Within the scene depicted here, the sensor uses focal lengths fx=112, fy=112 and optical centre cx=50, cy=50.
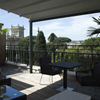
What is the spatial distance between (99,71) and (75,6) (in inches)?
76.0

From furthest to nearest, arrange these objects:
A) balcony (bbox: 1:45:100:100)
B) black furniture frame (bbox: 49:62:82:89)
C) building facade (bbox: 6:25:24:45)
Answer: building facade (bbox: 6:25:24:45) → balcony (bbox: 1:45:100:100) → black furniture frame (bbox: 49:62:82:89)

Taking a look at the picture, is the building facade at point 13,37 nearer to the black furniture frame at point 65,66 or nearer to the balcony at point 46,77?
the balcony at point 46,77

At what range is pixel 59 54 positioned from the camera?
505 cm

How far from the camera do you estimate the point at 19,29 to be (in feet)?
97.0

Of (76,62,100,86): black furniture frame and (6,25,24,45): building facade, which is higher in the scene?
(6,25,24,45): building facade

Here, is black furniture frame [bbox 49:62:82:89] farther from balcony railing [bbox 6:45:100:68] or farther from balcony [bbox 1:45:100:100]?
balcony railing [bbox 6:45:100:68]

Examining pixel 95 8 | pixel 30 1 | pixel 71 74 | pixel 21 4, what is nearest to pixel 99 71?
pixel 71 74

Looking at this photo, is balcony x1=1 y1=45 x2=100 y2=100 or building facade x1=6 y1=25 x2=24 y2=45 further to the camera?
building facade x1=6 y1=25 x2=24 y2=45

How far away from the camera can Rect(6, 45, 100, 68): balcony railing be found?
14.9 ft

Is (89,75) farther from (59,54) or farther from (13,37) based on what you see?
(13,37)

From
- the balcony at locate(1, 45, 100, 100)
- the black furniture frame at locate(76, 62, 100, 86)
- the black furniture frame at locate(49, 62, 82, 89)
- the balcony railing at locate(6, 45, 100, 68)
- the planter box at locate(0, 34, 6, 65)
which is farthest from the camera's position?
the planter box at locate(0, 34, 6, 65)

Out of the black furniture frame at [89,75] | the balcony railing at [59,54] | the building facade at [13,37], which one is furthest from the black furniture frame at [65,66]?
the building facade at [13,37]

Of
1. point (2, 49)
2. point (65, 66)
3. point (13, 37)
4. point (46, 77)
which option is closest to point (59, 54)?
point (46, 77)

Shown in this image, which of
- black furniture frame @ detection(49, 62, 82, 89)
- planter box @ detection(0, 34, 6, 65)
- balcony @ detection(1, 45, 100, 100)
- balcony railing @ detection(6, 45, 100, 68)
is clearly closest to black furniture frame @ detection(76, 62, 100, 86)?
black furniture frame @ detection(49, 62, 82, 89)
